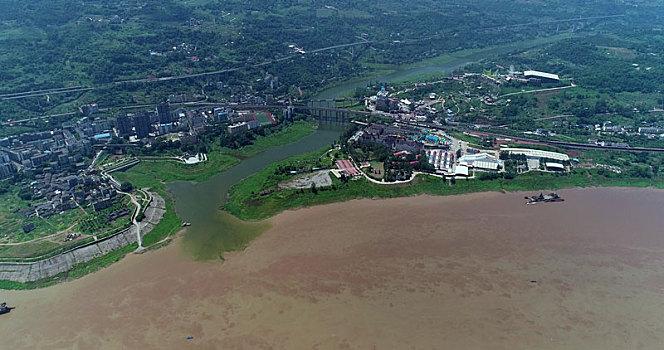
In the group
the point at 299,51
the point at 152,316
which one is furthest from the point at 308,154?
the point at 299,51

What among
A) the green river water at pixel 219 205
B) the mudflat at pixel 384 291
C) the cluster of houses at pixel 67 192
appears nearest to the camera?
the mudflat at pixel 384 291

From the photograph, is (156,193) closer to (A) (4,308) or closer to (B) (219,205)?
(B) (219,205)

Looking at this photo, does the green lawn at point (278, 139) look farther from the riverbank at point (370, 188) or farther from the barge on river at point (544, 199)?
the barge on river at point (544, 199)

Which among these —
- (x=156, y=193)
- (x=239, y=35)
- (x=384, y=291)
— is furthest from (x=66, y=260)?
(x=239, y=35)

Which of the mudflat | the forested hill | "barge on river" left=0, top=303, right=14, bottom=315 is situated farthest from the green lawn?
"barge on river" left=0, top=303, right=14, bottom=315

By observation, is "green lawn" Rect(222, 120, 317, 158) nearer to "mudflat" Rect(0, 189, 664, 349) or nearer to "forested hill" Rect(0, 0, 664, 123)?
"forested hill" Rect(0, 0, 664, 123)

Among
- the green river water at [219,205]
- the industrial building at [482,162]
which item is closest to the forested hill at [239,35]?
the green river water at [219,205]

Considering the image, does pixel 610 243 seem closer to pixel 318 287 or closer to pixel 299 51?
pixel 318 287
